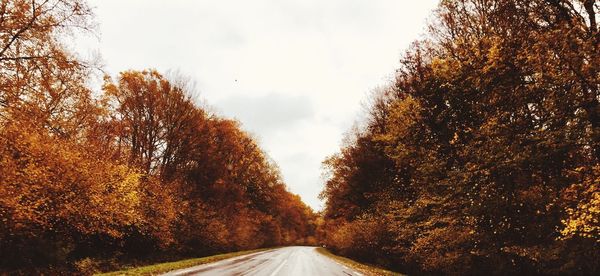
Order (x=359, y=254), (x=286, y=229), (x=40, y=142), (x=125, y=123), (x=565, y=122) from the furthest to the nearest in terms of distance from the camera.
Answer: (x=286, y=229) → (x=359, y=254) → (x=125, y=123) → (x=40, y=142) → (x=565, y=122)

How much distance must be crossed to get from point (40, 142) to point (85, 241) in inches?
384

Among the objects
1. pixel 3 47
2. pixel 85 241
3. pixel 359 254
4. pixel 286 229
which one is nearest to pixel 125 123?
pixel 85 241

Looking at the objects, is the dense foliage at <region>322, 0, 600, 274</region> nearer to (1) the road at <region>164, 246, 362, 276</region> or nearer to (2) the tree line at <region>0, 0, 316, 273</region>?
(1) the road at <region>164, 246, 362, 276</region>

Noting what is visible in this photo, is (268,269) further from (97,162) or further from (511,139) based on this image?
(511,139)

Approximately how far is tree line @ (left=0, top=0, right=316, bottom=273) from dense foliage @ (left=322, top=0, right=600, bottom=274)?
12565 millimetres

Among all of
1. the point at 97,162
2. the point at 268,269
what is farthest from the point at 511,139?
the point at 97,162

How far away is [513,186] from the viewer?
12789 millimetres

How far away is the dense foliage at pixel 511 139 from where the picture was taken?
10133 millimetres

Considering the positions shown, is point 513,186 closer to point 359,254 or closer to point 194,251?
point 359,254

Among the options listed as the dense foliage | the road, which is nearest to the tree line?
the road

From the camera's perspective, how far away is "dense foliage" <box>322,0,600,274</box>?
33.2 ft

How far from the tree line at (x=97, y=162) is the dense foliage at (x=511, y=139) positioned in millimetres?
12565

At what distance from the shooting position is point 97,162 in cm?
1703

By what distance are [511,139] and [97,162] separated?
16.5 m
